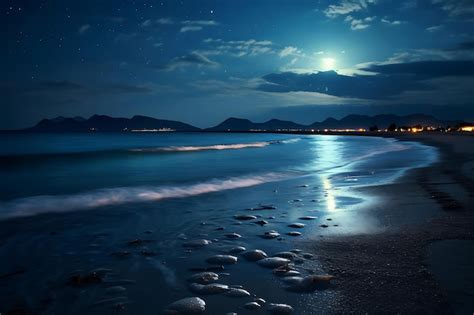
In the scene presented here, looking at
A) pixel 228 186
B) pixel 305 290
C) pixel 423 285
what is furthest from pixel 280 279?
pixel 228 186

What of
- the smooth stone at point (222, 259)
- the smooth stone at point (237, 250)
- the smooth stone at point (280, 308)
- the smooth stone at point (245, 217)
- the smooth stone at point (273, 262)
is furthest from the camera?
the smooth stone at point (245, 217)

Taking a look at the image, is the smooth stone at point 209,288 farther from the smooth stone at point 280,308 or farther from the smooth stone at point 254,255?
the smooth stone at point 254,255

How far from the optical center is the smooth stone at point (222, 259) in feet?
13.2

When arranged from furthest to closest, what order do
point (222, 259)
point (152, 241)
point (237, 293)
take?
point (152, 241) → point (222, 259) → point (237, 293)

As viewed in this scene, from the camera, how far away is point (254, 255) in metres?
4.18

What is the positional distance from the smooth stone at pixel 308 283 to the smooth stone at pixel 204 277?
76 cm

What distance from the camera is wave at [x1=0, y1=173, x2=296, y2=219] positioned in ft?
26.6

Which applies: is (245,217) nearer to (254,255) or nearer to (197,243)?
(197,243)

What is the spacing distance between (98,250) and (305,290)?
9.78 ft

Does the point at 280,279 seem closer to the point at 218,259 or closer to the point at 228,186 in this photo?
the point at 218,259

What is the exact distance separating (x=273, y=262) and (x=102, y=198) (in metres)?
6.95

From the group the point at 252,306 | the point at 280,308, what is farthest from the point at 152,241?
the point at 280,308

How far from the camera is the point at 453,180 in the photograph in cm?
962

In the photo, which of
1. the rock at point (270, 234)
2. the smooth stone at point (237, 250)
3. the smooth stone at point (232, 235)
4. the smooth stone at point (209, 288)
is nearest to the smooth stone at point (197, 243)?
the smooth stone at point (232, 235)
